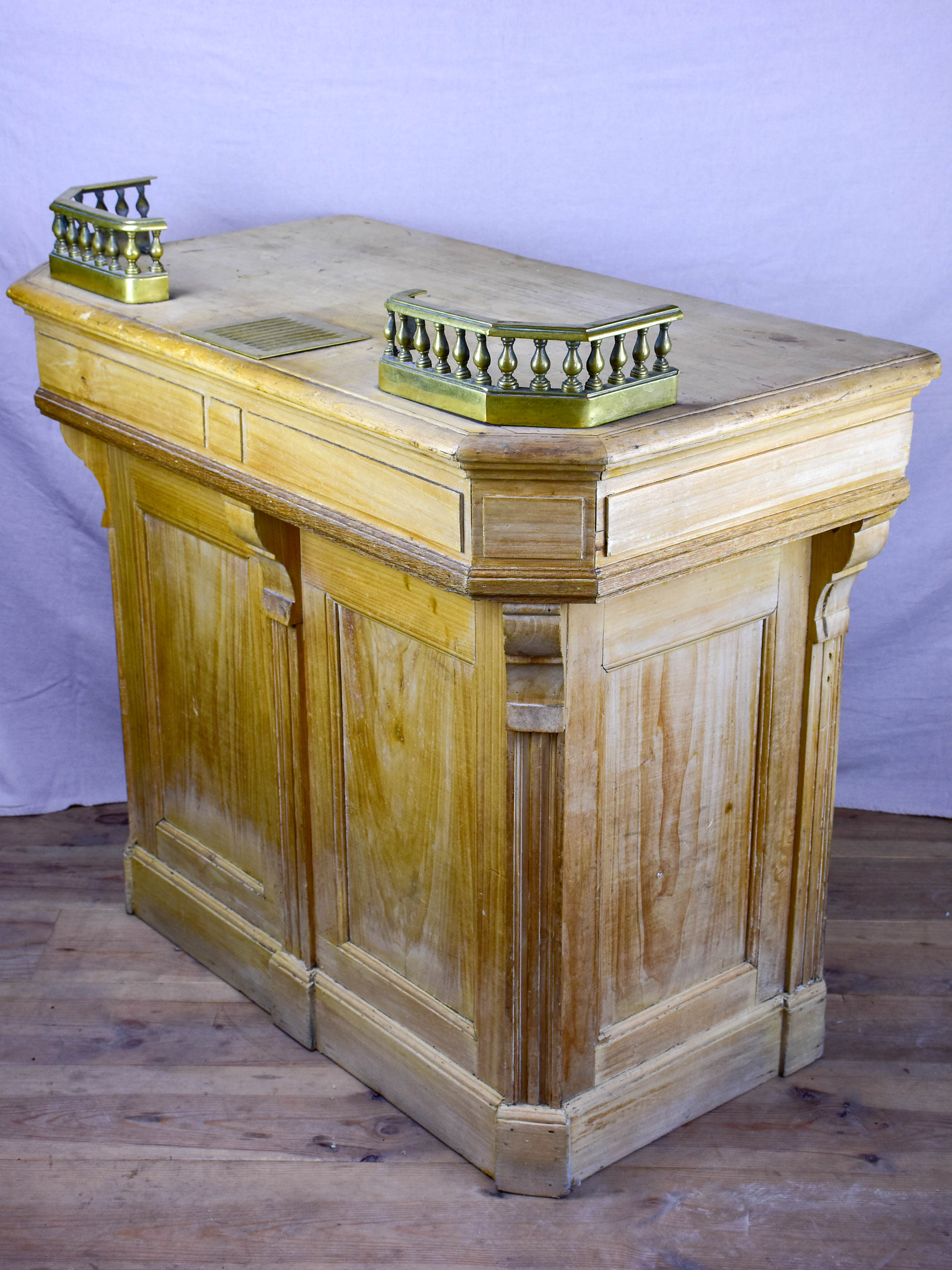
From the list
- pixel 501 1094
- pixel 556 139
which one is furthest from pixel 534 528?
pixel 556 139

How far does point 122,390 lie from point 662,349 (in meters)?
1.08

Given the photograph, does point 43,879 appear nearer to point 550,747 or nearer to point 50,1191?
point 50,1191

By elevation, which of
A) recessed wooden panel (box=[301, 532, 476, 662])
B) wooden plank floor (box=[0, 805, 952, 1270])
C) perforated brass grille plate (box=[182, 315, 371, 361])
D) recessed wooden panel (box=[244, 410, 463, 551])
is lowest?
wooden plank floor (box=[0, 805, 952, 1270])

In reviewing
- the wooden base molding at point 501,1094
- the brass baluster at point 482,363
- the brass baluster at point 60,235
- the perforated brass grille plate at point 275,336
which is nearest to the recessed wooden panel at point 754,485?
the brass baluster at point 482,363

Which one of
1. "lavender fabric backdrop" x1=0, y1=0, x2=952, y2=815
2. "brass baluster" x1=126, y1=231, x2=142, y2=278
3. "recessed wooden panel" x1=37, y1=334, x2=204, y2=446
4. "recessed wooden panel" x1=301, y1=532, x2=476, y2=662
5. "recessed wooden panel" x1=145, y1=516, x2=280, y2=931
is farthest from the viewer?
"lavender fabric backdrop" x1=0, y1=0, x2=952, y2=815

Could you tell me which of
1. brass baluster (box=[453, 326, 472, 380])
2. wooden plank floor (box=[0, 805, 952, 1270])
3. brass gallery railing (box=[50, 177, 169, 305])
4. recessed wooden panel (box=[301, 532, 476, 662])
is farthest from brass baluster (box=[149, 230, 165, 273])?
wooden plank floor (box=[0, 805, 952, 1270])

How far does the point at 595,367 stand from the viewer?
209 centimetres

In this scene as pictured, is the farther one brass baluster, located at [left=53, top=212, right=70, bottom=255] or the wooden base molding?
brass baluster, located at [left=53, top=212, right=70, bottom=255]

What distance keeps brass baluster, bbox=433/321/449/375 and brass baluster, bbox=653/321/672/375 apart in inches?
11.2

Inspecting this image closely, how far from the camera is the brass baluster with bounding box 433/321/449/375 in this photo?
2.15 meters

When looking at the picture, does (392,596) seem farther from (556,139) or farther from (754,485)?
(556,139)

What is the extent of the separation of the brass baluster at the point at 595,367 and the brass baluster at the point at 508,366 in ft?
0.32

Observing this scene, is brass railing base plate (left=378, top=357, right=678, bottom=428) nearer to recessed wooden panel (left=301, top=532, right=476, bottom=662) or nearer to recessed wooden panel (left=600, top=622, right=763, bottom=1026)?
recessed wooden panel (left=301, top=532, right=476, bottom=662)

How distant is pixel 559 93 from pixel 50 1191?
2.37 m
